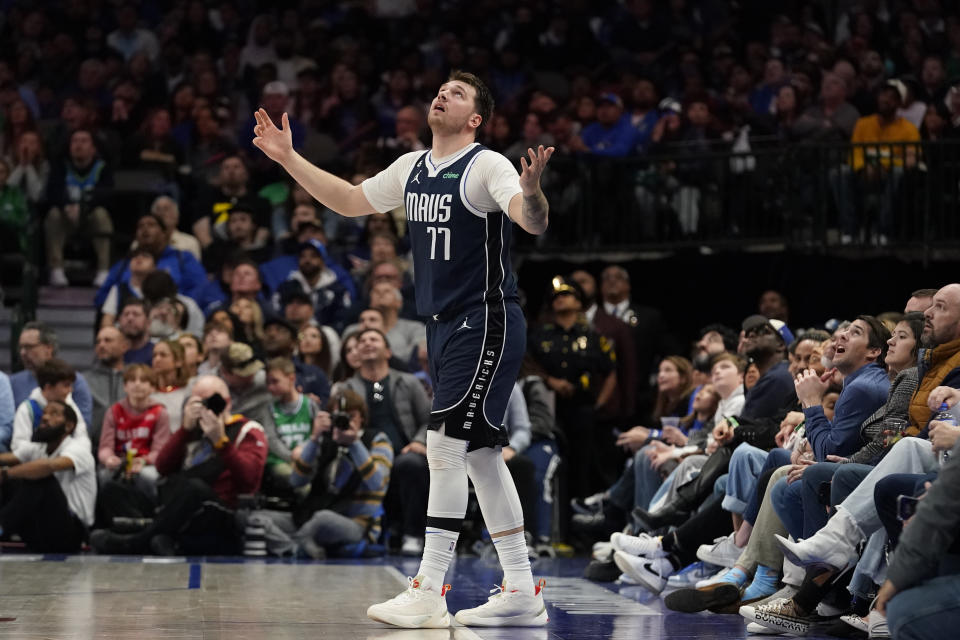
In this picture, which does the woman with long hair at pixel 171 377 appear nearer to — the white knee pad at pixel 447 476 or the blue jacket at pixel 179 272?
the blue jacket at pixel 179 272

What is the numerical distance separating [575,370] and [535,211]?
19.2ft

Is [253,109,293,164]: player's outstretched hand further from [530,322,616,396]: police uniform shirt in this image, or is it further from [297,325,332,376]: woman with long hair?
[530,322,616,396]: police uniform shirt

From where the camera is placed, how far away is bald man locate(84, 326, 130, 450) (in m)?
11.3

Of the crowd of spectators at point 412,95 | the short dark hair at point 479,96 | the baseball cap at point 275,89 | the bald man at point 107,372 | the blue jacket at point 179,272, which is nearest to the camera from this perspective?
the short dark hair at point 479,96

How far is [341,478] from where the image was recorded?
10.3m

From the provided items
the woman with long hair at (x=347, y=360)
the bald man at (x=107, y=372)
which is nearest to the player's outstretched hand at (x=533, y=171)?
the woman with long hair at (x=347, y=360)

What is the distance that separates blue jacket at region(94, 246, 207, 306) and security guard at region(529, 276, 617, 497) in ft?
10.1

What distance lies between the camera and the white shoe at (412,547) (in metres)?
10.3

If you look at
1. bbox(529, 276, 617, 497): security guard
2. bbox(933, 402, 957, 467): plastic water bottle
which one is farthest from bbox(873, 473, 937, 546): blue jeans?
bbox(529, 276, 617, 497): security guard

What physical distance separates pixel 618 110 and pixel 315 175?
8060 mm

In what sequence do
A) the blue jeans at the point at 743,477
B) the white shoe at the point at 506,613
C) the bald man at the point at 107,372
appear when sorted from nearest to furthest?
the white shoe at the point at 506,613
the blue jeans at the point at 743,477
the bald man at the point at 107,372

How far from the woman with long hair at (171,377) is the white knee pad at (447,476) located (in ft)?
16.4

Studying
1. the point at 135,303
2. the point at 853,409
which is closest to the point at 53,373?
the point at 135,303

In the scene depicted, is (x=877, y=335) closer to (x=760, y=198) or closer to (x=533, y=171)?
(x=533, y=171)
